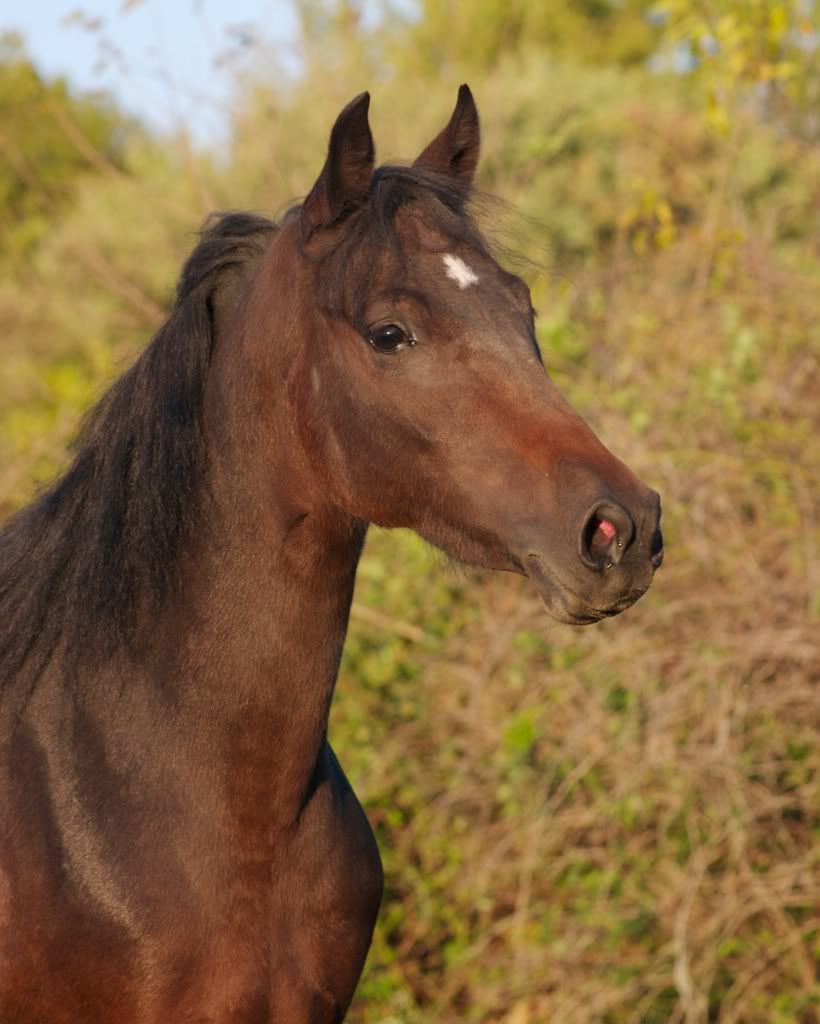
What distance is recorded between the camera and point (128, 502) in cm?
283

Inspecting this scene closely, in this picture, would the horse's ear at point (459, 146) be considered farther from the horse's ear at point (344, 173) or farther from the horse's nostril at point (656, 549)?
the horse's nostril at point (656, 549)

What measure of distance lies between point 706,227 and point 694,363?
69cm

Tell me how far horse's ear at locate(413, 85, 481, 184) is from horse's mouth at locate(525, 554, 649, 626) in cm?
103

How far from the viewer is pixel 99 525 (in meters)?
2.83

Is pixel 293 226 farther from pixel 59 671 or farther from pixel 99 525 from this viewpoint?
pixel 59 671

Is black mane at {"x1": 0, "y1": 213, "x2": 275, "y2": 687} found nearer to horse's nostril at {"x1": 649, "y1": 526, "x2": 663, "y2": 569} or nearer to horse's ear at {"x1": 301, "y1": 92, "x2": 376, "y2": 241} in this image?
horse's ear at {"x1": 301, "y1": 92, "x2": 376, "y2": 241}

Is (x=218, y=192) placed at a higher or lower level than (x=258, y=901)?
higher

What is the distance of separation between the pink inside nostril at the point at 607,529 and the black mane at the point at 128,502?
2.82 feet

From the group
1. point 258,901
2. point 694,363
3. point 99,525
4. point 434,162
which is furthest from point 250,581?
point 694,363

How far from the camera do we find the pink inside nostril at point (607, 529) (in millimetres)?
2369

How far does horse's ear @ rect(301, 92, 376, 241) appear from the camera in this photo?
2680mm

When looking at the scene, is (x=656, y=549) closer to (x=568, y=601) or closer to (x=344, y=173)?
(x=568, y=601)

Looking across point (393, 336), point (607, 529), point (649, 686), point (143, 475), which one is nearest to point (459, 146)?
point (393, 336)

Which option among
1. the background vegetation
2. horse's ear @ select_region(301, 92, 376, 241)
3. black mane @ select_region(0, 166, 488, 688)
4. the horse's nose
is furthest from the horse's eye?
the background vegetation
